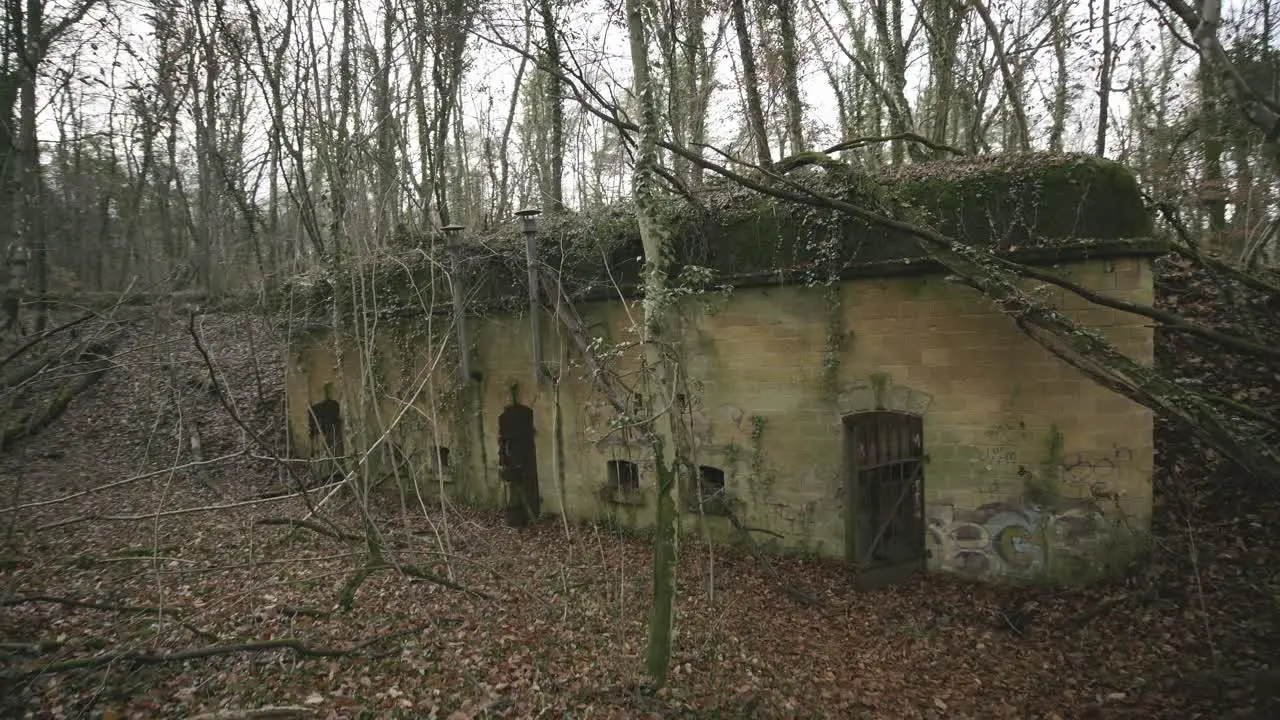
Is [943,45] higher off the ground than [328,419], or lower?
higher

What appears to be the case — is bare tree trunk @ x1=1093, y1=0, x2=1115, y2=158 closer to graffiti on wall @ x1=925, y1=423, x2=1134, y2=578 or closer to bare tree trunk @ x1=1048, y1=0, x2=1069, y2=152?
bare tree trunk @ x1=1048, y1=0, x2=1069, y2=152

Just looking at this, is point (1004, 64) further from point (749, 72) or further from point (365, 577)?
point (365, 577)

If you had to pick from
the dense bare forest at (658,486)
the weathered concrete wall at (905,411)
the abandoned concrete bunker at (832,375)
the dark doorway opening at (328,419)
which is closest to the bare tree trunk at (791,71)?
the dense bare forest at (658,486)

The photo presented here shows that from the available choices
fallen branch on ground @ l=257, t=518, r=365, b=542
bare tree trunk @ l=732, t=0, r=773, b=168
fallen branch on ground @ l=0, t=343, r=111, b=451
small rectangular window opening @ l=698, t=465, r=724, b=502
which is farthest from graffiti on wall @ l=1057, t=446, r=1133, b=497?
fallen branch on ground @ l=0, t=343, r=111, b=451

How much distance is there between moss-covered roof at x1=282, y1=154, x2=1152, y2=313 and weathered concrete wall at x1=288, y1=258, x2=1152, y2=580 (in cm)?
42

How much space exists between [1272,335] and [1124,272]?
2835 mm

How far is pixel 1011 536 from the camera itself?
22.5ft

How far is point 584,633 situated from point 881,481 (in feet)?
13.8

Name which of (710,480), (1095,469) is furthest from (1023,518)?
(710,480)

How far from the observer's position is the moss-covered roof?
6.61m

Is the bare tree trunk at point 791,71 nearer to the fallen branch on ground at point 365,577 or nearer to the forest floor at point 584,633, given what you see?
the forest floor at point 584,633

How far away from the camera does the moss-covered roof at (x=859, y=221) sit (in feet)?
21.7

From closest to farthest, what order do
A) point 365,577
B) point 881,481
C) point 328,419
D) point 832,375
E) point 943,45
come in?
point 365,577 → point 832,375 → point 881,481 → point 943,45 → point 328,419

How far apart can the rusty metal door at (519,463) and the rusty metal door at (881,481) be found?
16.4ft
